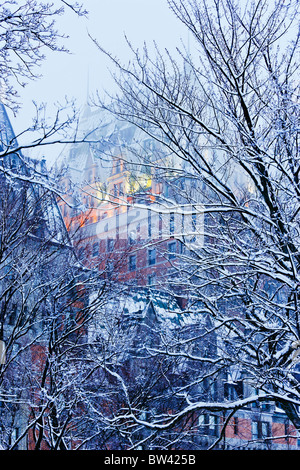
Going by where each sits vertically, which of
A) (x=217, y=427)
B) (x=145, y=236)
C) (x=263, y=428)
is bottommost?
(x=263, y=428)

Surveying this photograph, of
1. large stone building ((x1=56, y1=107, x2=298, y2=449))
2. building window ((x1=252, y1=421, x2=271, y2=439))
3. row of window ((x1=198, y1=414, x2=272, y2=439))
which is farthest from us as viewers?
building window ((x1=252, y1=421, x2=271, y2=439))

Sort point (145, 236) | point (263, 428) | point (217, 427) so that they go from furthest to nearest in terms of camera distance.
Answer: point (145, 236) → point (263, 428) → point (217, 427)

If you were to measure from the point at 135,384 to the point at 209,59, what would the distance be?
12107 millimetres

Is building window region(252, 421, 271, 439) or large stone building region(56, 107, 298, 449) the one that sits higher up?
large stone building region(56, 107, 298, 449)

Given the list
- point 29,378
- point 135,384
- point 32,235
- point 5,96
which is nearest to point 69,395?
point 29,378

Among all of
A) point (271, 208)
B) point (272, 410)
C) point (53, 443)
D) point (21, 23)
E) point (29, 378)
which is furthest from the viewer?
point (272, 410)

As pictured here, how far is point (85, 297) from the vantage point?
1842cm

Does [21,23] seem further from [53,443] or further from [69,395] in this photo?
[69,395]

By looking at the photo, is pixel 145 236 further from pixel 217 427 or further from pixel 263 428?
pixel 217 427

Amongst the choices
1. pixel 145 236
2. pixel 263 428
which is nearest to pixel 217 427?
pixel 263 428

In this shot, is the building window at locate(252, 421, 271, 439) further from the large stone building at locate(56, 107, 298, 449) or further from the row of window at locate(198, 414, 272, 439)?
the large stone building at locate(56, 107, 298, 449)

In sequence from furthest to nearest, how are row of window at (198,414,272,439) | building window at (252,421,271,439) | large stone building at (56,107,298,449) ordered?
building window at (252,421,271,439) < row of window at (198,414,272,439) < large stone building at (56,107,298,449)

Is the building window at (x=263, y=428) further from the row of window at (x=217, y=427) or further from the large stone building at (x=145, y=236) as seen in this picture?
the large stone building at (x=145, y=236)

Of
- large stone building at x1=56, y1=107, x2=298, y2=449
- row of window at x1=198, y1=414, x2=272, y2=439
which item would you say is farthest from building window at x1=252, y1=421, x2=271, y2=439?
large stone building at x1=56, y1=107, x2=298, y2=449
